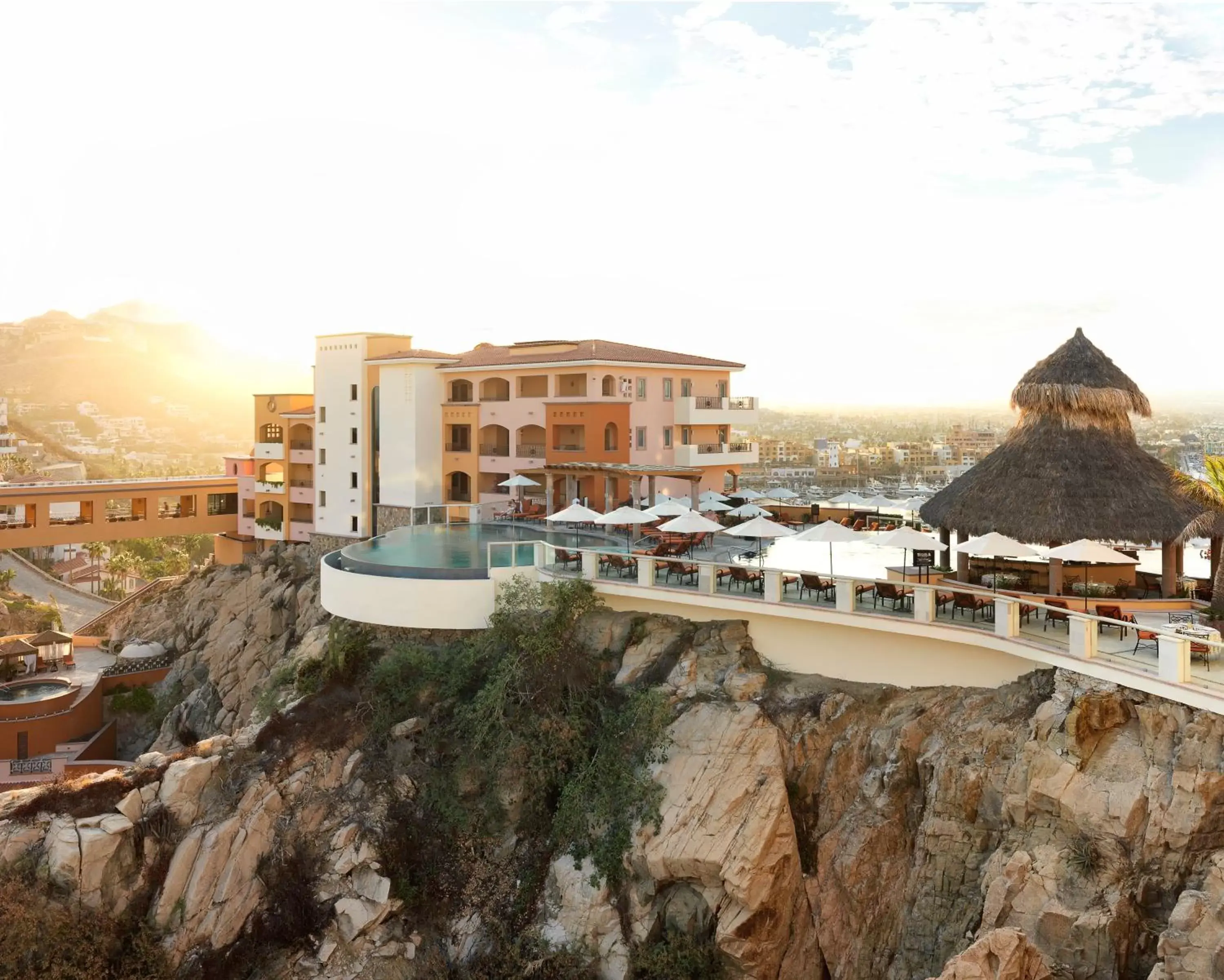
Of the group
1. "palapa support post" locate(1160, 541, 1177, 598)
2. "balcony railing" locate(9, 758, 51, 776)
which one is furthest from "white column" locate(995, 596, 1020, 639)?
"balcony railing" locate(9, 758, 51, 776)

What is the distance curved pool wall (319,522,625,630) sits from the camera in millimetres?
24250

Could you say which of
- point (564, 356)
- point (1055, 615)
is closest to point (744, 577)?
point (1055, 615)

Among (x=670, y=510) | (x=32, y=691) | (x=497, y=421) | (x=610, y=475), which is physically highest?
(x=497, y=421)

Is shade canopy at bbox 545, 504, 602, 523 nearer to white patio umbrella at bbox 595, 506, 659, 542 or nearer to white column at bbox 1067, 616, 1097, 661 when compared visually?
white patio umbrella at bbox 595, 506, 659, 542

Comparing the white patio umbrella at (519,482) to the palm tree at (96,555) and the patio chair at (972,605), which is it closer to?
the patio chair at (972,605)

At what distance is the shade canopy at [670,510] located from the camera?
85.2 ft

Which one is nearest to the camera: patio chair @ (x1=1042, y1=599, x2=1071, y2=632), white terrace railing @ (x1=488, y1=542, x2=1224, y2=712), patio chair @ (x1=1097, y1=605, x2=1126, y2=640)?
white terrace railing @ (x1=488, y1=542, x2=1224, y2=712)

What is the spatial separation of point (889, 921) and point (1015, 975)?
153 inches

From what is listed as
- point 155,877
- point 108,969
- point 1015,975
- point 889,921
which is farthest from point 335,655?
point 1015,975

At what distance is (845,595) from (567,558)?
786 cm

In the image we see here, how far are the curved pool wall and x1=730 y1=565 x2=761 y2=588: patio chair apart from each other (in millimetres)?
5754

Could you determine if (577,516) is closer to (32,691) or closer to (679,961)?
(679,961)

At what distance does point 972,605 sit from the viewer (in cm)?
1788

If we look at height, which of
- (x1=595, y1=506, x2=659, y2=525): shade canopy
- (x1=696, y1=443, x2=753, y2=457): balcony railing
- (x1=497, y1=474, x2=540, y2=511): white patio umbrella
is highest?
(x1=696, y1=443, x2=753, y2=457): balcony railing
